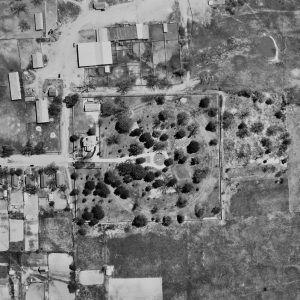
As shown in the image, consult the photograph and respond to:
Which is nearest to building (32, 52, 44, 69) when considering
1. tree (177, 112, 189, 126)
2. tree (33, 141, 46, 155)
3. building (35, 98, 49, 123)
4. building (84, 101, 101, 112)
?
building (35, 98, 49, 123)

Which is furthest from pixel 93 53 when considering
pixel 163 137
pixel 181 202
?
pixel 181 202

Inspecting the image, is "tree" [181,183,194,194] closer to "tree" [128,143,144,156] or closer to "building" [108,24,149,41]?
"tree" [128,143,144,156]

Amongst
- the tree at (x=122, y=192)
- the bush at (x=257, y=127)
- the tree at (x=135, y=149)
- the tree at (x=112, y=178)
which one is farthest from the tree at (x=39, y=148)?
the bush at (x=257, y=127)

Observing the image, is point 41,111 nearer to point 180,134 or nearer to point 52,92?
point 52,92

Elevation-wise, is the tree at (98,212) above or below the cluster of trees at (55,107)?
below

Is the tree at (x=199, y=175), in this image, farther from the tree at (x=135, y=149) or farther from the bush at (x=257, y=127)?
the bush at (x=257, y=127)

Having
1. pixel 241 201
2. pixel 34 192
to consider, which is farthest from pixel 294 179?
pixel 34 192
